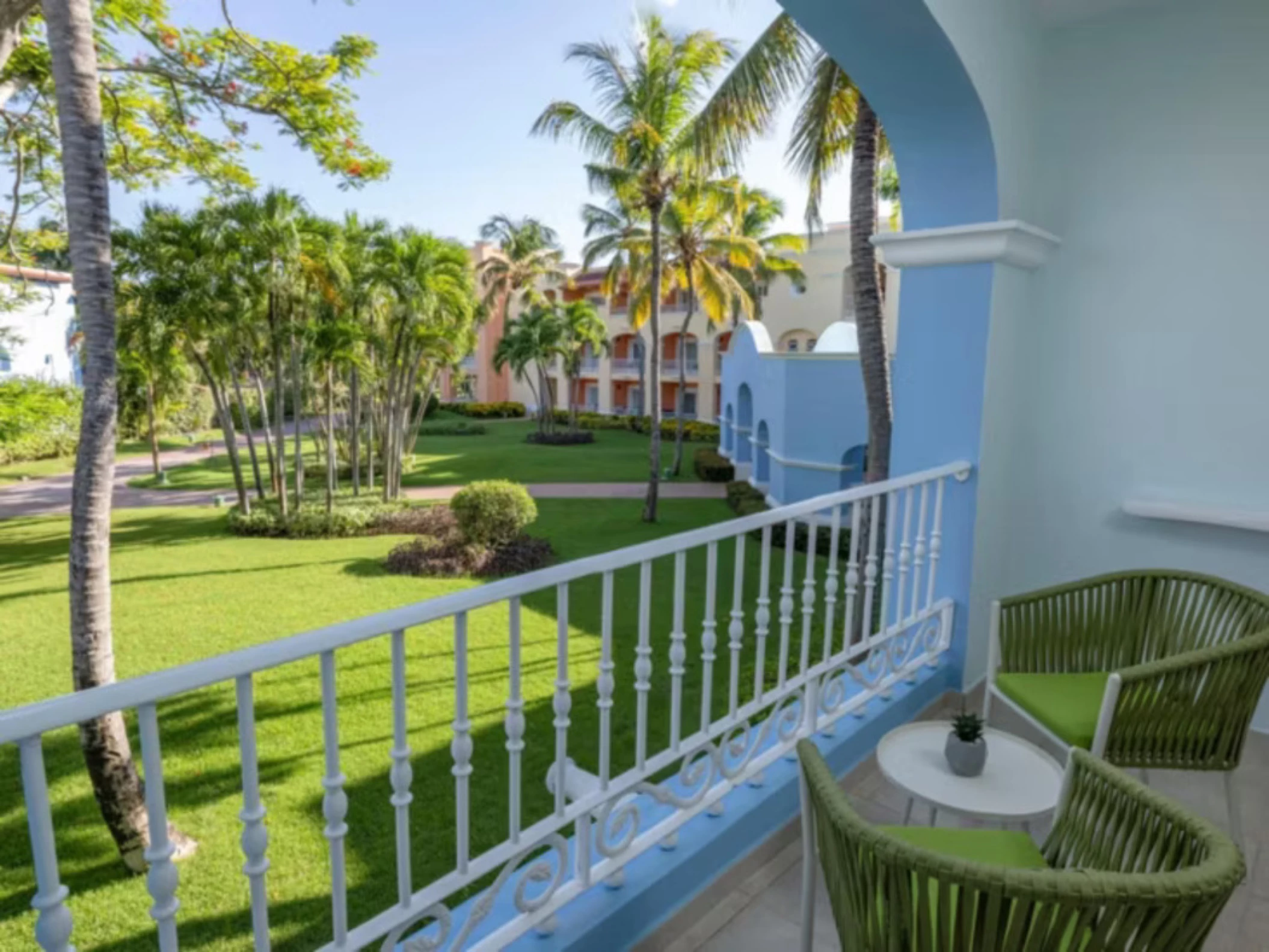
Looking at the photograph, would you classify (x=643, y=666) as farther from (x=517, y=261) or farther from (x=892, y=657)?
(x=517, y=261)

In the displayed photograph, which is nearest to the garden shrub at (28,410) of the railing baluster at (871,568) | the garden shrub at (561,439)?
the railing baluster at (871,568)

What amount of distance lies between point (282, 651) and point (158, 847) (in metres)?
0.33

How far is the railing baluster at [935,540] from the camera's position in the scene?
3473 mm

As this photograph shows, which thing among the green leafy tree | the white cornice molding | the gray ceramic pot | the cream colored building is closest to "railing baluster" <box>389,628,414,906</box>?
the gray ceramic pot

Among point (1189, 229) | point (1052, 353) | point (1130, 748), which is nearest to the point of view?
point (1130, 748)

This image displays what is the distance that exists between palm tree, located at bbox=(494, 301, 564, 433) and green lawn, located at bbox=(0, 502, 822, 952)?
1533 cm

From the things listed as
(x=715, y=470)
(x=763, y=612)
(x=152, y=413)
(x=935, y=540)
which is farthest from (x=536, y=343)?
(x=763, y=612)

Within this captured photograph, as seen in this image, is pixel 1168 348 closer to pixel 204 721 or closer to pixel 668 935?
pixel 668 935

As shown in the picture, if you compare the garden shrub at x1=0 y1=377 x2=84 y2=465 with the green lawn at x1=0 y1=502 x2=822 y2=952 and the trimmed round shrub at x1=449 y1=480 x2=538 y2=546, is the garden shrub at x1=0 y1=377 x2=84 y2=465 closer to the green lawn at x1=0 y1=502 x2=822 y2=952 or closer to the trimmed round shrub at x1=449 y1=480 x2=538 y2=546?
the green lawn at x1=0 y1=502 x2=822 y2=952

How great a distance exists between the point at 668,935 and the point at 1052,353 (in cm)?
321

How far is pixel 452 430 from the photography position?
31328mm

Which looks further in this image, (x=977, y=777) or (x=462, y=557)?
(x=462, y=557)

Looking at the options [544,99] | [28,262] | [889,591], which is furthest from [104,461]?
[544,99]

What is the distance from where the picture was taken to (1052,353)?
147 inches
